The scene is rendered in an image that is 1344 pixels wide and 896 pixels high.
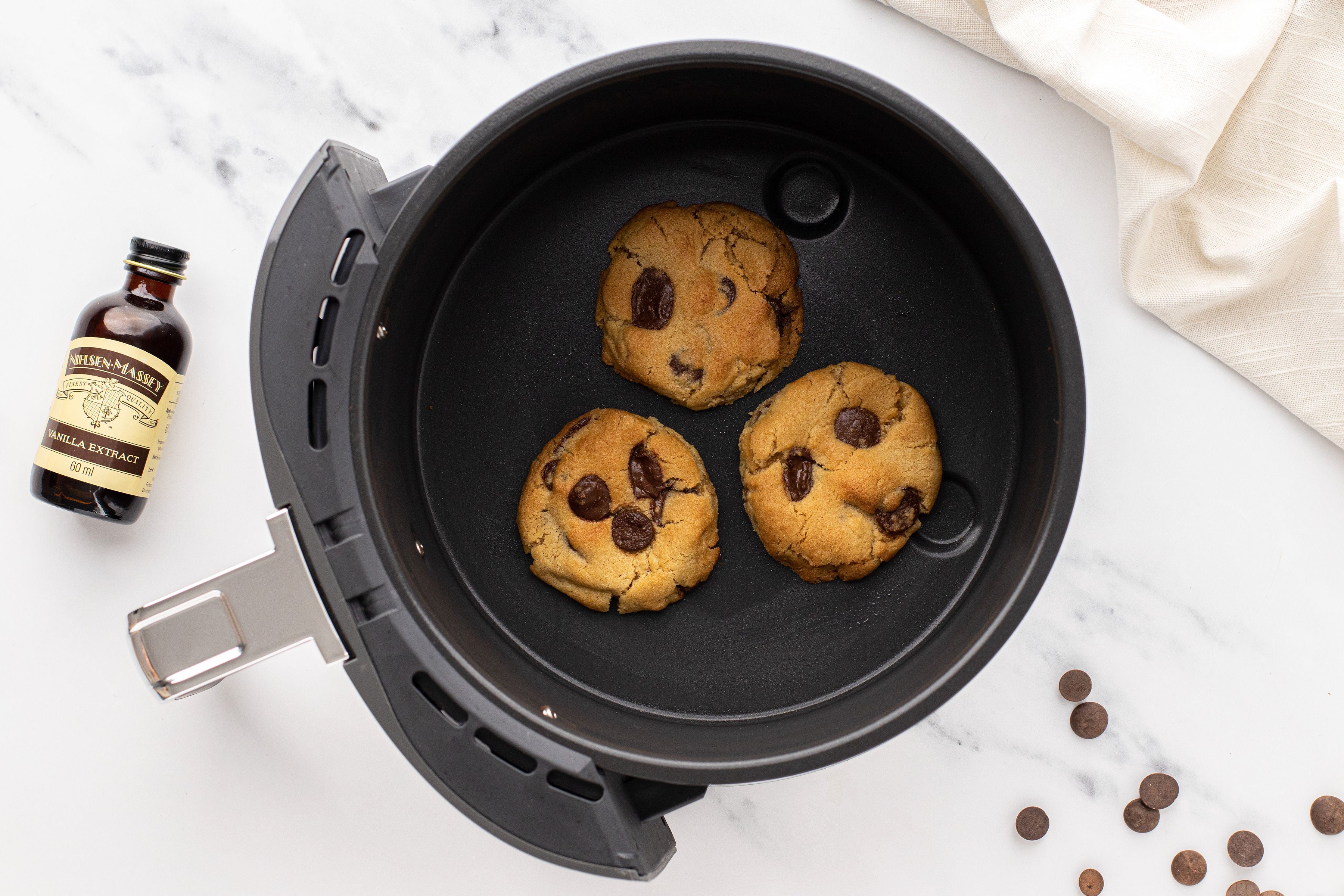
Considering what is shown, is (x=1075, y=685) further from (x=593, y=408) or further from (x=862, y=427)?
(x=593, y=408)

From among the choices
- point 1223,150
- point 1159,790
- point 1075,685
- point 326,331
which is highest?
point 1223,150

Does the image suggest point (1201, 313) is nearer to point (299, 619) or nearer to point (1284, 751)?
point (1284, 751)

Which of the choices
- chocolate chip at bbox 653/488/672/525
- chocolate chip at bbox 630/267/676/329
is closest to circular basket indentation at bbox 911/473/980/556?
chocolate chip at bbox 653/488/672/525

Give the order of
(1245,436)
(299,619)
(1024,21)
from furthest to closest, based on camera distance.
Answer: (1245,436), (1024,21), (299,619)

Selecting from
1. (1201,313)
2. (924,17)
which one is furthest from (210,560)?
(1201,313)

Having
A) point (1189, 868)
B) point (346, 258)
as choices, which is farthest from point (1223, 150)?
point (346, 258)

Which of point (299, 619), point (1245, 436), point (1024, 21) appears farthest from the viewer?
point (1245, 436)

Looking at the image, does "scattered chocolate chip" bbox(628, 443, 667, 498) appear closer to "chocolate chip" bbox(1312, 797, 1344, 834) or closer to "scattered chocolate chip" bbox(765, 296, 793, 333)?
"scattered chocolate chip" bbox(765, 296, 793, 333)
